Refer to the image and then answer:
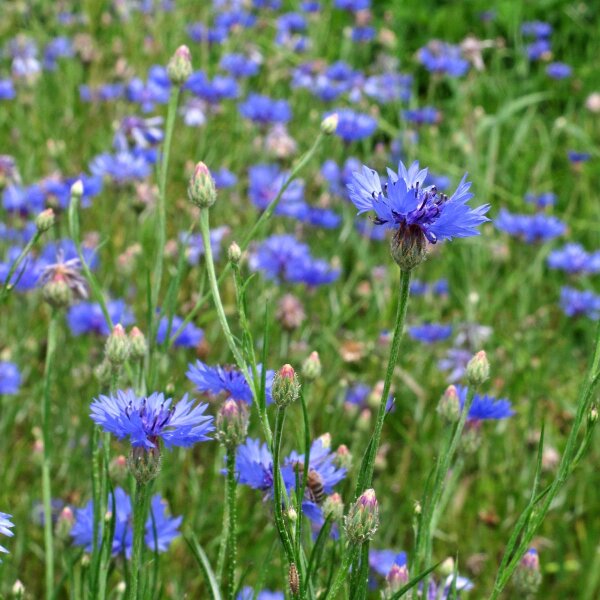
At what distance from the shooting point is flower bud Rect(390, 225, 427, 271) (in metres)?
0.72

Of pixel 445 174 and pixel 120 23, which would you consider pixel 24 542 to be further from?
pixel 120 23

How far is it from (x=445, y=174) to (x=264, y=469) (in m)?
1.83

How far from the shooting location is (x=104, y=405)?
75cm

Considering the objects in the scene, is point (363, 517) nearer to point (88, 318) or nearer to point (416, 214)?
point (416, 214)

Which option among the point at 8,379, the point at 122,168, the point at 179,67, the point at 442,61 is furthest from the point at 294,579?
the point at 442,61

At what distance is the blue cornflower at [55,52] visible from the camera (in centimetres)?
302

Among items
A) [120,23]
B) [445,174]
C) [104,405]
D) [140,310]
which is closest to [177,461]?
[140,310]

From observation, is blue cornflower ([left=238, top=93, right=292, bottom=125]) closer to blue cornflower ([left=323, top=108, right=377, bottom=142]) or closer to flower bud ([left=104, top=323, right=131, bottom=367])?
blue cornflower ([left=323, top=108, right=377, bottom=142])

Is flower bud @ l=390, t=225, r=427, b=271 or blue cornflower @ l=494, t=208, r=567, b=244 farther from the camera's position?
blue cornflower @ l=494, t=208, r=567, b=244

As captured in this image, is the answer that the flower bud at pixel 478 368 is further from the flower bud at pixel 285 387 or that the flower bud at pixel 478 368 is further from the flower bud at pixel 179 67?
the flower bud at pixel 179 67

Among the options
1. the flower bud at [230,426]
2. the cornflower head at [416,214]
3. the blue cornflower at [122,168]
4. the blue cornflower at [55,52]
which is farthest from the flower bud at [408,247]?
the blue cornflower at [55,52]

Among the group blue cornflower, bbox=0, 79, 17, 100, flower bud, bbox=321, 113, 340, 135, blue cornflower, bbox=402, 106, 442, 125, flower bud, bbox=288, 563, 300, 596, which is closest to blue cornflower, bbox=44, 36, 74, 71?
blue cornflower, bbox=0, 79, 17, 100

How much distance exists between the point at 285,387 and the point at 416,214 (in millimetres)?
160

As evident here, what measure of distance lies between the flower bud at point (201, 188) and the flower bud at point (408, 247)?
243mm
